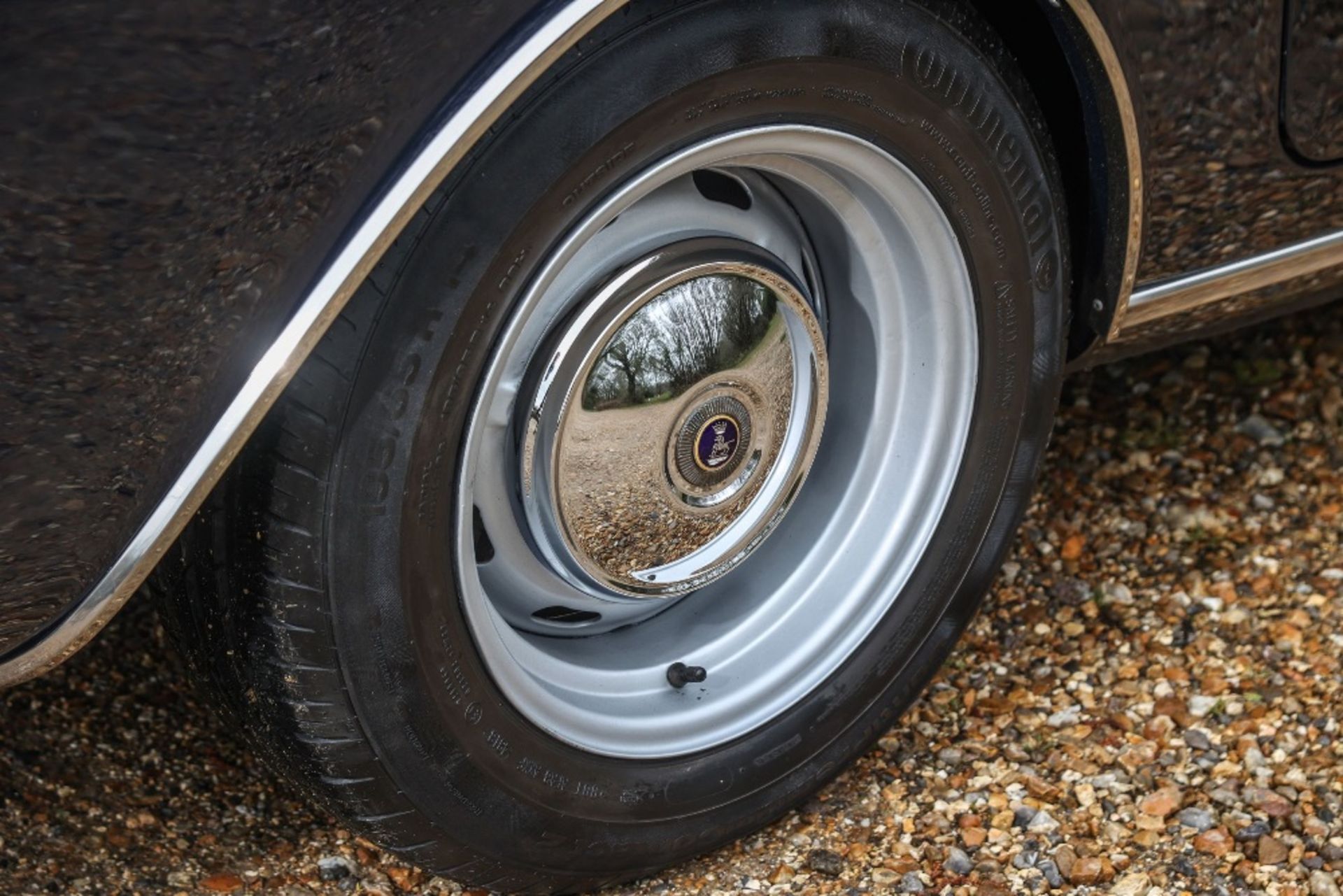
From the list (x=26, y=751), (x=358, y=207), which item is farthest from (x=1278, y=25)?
(x=26, y=751)

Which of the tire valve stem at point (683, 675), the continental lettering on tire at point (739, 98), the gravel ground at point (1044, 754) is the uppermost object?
the continental lettering on tire at point (739, 98)

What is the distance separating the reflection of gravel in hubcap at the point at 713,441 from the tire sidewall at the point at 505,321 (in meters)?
0.36

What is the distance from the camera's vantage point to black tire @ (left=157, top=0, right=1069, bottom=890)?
146cm

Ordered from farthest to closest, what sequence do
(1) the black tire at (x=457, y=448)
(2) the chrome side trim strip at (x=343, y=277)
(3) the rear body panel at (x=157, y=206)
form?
(1) the black tire at (x=457, y=448) → (2) the chrome side trim strip at (x=343, y=277) → (3) the rear body panel at (x=157, y=206)

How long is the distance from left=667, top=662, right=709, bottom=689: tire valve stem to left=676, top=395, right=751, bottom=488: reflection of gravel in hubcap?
0.98 feet

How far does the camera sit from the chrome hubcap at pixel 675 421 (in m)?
1.73

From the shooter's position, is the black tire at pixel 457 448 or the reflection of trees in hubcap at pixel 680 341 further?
the reflection of trees in hubcap at pixel 680 341

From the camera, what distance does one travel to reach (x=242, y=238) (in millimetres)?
1305

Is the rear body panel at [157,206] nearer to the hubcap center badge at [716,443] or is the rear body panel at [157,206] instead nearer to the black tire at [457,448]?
the black tire at [457,448]

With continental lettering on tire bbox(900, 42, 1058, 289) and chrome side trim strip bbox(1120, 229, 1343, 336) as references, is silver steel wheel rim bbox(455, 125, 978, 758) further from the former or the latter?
chrome side trim strip bbox(1120, 229, 1343, 336)

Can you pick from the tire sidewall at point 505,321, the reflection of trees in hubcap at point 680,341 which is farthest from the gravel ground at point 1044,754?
the reflection of trees in hubcap at point 680,341

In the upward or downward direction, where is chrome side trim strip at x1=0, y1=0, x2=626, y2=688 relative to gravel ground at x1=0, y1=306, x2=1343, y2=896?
upward

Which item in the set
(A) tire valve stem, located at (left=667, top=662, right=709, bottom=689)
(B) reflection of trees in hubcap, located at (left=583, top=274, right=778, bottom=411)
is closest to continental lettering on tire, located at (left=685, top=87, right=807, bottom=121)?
(B) reflection of trees in hubcap, located at (left=583, top=274, right=778, bottom=411)

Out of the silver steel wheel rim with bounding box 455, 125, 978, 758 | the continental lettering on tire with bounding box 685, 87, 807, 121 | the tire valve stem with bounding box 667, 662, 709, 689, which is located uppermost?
the continental lettering on tire with bounding box 685, 87, 807, 121
